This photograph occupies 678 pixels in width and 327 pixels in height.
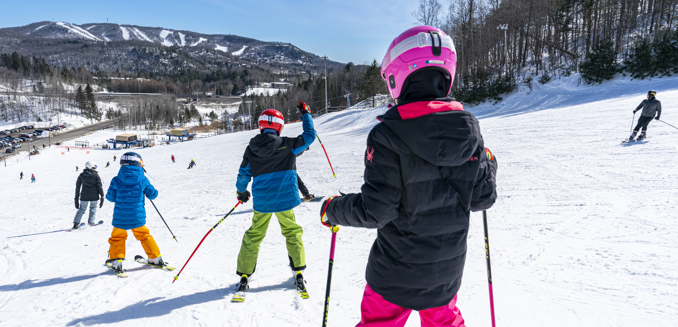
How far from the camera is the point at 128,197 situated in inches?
172

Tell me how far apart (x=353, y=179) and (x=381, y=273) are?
23.1ft

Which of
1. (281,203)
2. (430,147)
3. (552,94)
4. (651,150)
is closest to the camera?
(430,147)

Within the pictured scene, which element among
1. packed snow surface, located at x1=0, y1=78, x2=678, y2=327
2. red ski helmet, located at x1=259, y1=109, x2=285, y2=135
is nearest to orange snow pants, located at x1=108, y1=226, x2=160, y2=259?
packed snow surface, located at x1=0, y1=78, x2=678, y2=327

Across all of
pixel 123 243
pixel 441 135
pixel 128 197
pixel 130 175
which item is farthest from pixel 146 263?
pixel 441 135

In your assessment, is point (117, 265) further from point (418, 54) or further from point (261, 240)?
point (418, 54)

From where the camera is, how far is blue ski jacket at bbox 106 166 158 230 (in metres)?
4.31

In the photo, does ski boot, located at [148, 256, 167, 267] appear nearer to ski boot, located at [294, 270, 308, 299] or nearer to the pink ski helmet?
ski boot, located at [294, 270, 308, 299]

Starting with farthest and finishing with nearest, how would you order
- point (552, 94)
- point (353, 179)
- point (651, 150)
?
point (552, 94), point (353, 179), point (651, 150)

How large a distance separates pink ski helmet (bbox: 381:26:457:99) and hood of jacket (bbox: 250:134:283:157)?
1.97m

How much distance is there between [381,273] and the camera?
5.69 ft

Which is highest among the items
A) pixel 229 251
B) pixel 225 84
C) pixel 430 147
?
pixel 225 84

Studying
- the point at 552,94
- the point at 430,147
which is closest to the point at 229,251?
the point at 430,147

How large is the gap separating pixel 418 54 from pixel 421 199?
0.72m

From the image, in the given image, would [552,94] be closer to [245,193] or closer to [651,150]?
[651,150]
